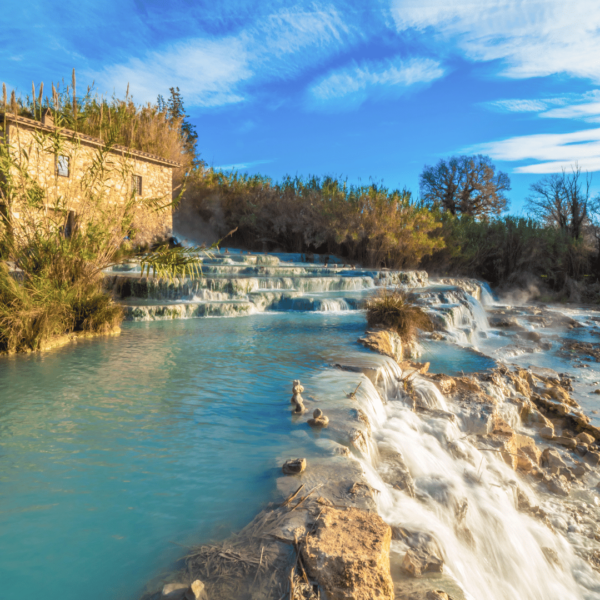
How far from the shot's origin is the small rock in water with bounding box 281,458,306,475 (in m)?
2.90

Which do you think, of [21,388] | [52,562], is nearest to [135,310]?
[21,388]

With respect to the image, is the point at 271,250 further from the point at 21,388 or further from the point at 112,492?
the point at 112,492

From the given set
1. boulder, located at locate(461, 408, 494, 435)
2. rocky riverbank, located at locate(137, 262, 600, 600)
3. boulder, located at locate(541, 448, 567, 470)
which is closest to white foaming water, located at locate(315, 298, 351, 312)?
rocky riverbank, located at locate(137, 262, 600, 600)

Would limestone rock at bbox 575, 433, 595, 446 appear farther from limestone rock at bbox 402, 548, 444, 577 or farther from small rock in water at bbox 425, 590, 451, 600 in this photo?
small rock in water at bbox 425, 590, 451, 600

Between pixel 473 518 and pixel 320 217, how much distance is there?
19.6 metres

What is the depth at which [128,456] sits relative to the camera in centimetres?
323

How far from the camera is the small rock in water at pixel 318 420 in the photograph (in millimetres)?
3672

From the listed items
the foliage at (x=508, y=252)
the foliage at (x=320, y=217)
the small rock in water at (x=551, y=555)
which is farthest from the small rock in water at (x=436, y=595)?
the foliage at (x=508, y=252)

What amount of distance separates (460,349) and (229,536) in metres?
7.82

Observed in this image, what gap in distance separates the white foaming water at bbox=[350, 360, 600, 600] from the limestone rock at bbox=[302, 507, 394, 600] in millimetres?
→ 304

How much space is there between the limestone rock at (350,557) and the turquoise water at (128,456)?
537mm

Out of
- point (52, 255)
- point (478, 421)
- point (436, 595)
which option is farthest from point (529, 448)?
point (52, 255)

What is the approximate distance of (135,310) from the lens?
9508 millimetres

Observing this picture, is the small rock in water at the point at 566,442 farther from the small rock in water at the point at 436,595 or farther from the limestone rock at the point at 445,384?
the small rock in water at the point at 436,595
